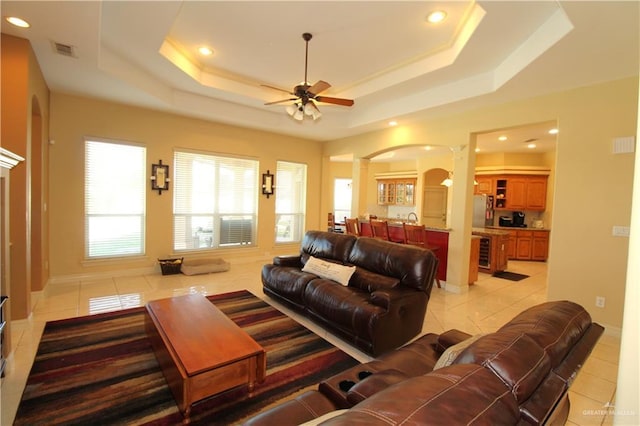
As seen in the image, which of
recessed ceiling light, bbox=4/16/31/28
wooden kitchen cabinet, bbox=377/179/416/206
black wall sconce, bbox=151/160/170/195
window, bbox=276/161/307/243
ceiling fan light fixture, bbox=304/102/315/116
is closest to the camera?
recessed ceiling light, bbox=4/16/31/28

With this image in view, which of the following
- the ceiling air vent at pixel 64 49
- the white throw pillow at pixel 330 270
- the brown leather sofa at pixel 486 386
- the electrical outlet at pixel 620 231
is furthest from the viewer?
the white throw pillow at pixel 330 270

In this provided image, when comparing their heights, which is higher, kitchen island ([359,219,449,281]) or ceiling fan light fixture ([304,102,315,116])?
ceiling fan light fixture ([304,102,315,116])

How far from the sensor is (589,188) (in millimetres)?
3609

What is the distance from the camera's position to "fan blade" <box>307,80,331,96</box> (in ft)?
10.6

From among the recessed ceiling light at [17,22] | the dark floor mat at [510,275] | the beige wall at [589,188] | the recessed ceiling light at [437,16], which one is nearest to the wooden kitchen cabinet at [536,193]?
the dark floor mat at [510,275]

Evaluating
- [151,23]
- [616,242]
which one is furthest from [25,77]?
[616,242]

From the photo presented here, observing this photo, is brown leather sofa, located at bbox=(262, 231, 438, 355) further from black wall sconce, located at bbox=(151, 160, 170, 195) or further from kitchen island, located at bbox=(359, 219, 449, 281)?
black wall sconce, located at bbox=(151, 160, 170, 195)

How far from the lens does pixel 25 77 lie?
3.04 metres

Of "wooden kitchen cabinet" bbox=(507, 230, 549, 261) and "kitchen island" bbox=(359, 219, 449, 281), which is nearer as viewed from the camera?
"kitchen island" bbox=(359, 219, 449, 281)

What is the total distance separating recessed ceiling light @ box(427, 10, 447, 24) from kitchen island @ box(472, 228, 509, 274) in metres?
4.51

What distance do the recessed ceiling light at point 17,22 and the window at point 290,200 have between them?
4.80 meters

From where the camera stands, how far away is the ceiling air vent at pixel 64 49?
3.08m

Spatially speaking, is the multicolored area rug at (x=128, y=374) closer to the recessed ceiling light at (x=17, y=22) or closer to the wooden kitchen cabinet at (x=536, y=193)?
the recessed ceiling light at (x=17, y=22)

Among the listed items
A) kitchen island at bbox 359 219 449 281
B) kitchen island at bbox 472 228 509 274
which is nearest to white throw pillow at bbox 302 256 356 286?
kitchen island at bbox 359 219 449 281
